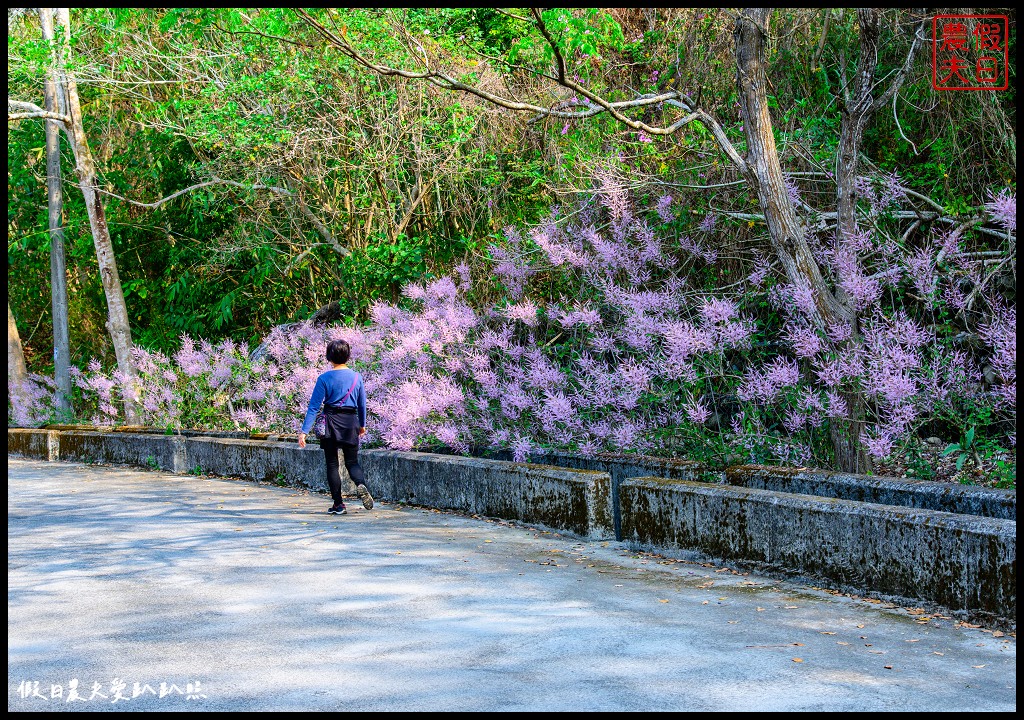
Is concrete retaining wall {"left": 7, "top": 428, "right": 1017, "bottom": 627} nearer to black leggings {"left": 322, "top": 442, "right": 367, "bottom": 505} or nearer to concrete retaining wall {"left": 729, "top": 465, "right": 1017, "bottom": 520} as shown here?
concrete retaining wall {"left": 729, "top": 465, "right": 1017, "bottom": 520}

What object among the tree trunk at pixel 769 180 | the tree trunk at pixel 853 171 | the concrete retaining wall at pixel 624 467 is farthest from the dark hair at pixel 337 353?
the tree trunk at pixel 853 171

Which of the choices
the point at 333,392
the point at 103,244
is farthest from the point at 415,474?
the point at 103,244

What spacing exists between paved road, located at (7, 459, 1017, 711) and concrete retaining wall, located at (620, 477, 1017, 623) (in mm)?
225

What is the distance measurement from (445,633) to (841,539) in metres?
2.83

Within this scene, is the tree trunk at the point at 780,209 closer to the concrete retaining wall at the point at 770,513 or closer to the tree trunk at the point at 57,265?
the concrete retaining wall at the point at 770,513

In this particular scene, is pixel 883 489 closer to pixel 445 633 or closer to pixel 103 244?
pixel 445 633

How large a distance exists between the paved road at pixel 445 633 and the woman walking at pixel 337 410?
4.90 feet

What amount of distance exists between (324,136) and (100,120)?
1088 centimetres

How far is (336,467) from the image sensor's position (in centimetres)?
1158

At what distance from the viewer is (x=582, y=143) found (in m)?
13.6

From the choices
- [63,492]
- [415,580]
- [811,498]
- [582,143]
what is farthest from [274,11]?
[811,498]

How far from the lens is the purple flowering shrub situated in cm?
939

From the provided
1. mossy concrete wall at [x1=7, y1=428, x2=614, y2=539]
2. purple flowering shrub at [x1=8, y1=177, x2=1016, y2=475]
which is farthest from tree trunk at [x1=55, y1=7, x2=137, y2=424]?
purple flowering shrub at [x1=8, y1=177, x2=1016, y2=475]

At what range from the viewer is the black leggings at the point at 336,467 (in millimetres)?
11484
